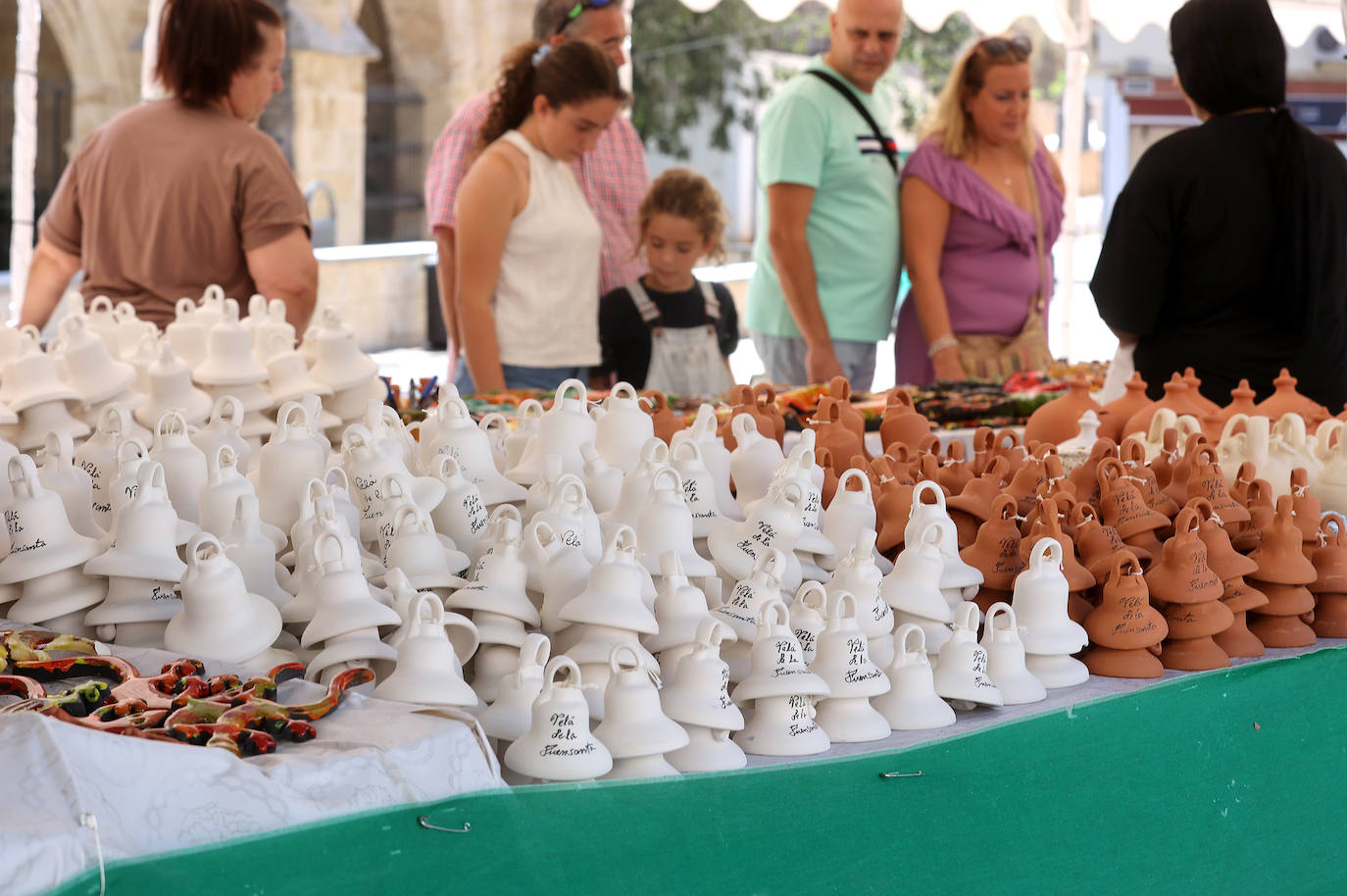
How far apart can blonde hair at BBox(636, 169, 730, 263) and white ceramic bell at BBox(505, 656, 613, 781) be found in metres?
2.50

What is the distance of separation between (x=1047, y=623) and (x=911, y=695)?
0.69 ft

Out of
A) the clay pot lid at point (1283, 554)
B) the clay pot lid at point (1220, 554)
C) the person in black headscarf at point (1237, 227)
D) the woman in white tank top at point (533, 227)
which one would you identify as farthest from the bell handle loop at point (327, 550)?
the woman in white tank top at point (533, 227)

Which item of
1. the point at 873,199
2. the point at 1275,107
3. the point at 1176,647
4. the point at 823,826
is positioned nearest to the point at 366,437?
the point at 823,826

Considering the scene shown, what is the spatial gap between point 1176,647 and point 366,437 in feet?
2.98

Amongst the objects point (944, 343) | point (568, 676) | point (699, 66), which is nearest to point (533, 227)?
point (944, 343)

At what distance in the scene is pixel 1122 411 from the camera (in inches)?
89.7

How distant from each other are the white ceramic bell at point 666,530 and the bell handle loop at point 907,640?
0.20 m

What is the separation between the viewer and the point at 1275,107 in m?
2.69

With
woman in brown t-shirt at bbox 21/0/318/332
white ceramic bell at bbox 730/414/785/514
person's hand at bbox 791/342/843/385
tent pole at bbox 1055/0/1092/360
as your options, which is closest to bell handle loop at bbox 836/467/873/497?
white ceramic bell at bbox 730/414/785/514

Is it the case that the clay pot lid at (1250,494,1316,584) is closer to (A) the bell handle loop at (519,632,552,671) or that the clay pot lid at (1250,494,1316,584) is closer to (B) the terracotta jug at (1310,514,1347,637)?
(B) the terracotta jug at (1310,514,1347,637)

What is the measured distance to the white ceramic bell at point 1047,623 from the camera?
1.45 meters

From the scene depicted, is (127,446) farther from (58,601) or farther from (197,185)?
(197,185)

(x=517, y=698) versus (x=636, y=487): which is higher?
(x=636, y=487)

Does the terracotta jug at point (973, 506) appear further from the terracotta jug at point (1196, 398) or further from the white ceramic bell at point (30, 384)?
the white ceramic bell at point (30, 384)
